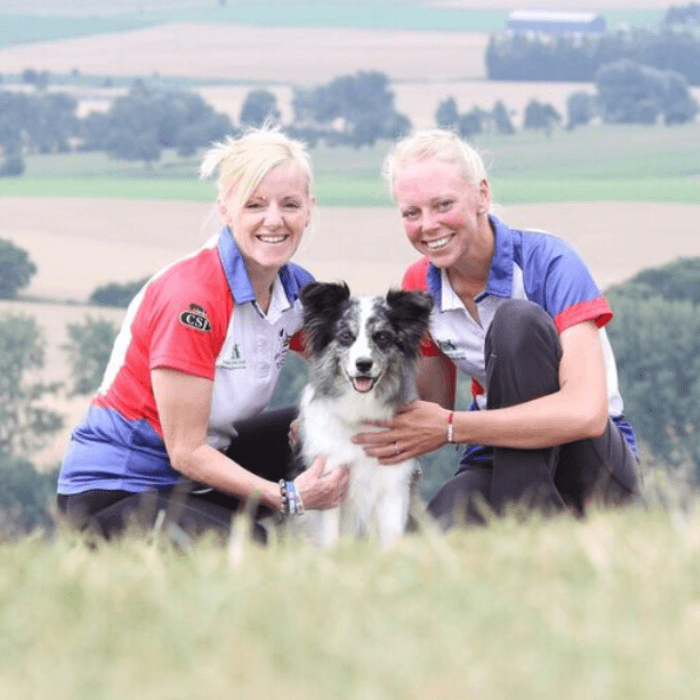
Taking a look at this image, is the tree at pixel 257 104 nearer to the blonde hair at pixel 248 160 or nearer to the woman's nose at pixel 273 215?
the blonde hair at pixel 248 160

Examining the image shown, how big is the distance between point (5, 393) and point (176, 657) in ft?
284

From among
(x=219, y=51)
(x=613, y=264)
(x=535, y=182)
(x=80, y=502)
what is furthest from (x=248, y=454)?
(x=219, y=51)

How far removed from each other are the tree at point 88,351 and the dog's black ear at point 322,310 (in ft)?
260

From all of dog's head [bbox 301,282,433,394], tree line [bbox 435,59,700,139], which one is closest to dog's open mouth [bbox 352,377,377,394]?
dog's head [bbox 301,282,433,394]

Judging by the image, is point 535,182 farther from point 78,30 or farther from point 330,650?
point 330,650

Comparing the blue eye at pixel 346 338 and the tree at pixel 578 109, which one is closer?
the blue eye at pixel 346 338

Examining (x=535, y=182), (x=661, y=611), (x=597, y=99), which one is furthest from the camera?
(x=597, y=99)

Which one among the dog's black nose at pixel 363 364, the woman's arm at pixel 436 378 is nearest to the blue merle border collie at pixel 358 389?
the dog's black nose at pixel 363 364

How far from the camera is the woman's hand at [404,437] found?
6391mm

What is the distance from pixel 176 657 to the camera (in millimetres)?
A: 3508

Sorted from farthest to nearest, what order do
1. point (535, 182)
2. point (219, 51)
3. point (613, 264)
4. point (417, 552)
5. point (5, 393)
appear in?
point (219, 51), point (535, 182), point (613, 264), point (5, 393), point (417, 552)

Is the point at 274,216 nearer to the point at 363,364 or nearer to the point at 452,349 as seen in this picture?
the point at 363,364

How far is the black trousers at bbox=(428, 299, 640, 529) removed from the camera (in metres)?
5.80

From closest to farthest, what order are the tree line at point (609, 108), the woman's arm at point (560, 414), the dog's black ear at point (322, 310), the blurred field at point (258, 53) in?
the woman's arm at point (560, 414)
the dog's black ear at point (322, 310)
the tree line at point (609, 108)
the blurred field at point (258, 53)
